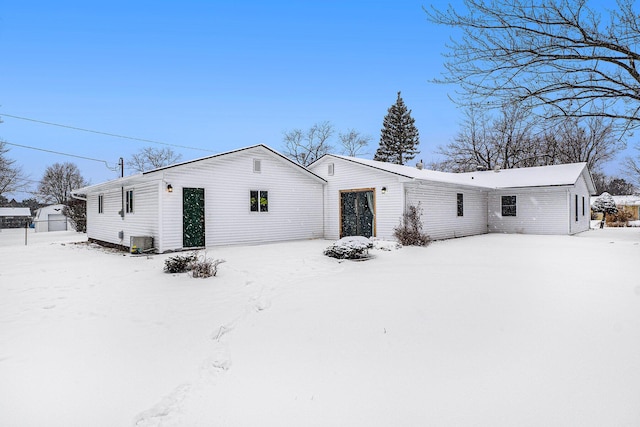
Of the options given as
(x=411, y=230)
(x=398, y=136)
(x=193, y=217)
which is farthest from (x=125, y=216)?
(x=398, y=136)

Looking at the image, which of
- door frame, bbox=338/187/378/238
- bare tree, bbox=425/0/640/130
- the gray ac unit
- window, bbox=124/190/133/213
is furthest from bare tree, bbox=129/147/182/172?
bare tree, bbox=425/0/640/130

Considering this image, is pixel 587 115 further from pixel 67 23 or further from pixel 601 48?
pixel 67 23

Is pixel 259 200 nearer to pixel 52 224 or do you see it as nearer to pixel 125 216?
pixel 125 216

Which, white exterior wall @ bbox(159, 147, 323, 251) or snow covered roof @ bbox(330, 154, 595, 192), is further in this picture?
snow covered roof @ bbox(330, 154, 595, 192)

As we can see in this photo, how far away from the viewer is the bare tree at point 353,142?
132ft

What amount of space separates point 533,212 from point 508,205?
47.2 inches

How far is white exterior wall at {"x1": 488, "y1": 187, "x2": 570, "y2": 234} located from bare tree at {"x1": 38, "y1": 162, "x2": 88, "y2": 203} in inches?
1997

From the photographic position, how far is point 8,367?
3395 millimetres

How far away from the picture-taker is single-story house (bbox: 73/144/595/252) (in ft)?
38.5

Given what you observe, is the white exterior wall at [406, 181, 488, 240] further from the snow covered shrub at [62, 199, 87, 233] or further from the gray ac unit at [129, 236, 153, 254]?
the snow covered shrub at [62, 199, 87, 233]

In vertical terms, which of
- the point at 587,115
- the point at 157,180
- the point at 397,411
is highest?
the point at 587,115

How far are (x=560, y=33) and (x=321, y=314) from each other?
770cm

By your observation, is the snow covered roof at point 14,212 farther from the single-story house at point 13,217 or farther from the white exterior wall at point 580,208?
the white exterior wall at point 580,208

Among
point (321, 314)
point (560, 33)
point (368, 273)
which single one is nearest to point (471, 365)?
point (321, 314)
